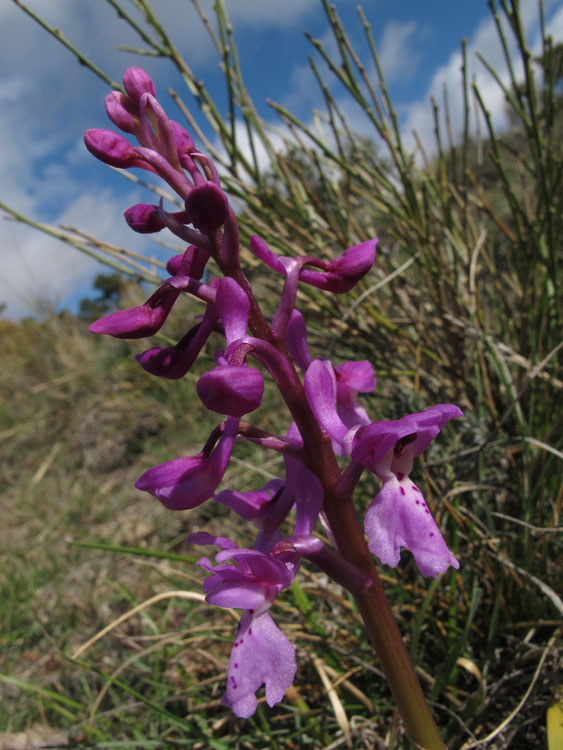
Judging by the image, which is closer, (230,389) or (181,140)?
(230,389)

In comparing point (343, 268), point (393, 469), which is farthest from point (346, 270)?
point (393, 469)

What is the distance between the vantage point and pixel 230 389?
0.69 meters

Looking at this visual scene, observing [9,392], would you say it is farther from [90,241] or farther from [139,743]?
[139,743]

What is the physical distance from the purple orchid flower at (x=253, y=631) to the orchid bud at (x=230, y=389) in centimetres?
23

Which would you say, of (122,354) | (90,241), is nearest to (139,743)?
(90,241)

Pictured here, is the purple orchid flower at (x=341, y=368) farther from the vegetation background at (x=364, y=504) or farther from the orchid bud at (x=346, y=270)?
the vegetation background at (x=364, y=504)

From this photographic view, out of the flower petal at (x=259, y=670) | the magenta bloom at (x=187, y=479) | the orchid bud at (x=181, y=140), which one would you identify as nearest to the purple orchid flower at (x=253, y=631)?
the flower petal at (x=259, y=670)

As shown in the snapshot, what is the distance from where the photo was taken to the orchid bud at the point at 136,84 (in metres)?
0.88

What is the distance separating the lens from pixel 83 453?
406cm

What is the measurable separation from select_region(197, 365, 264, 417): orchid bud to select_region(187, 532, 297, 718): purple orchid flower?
0.23 m

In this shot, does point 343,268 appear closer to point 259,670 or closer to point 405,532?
point 405,532

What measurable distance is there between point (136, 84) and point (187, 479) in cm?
61

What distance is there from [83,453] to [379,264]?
9.13ft

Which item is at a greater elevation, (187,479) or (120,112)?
(120,112)
